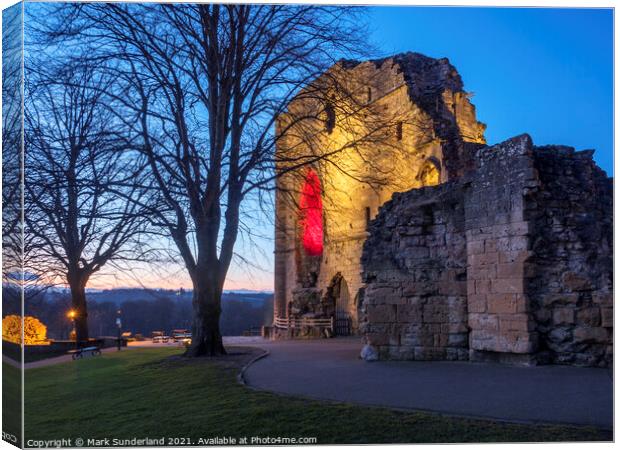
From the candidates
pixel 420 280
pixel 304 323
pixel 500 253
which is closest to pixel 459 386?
pixel 500 253

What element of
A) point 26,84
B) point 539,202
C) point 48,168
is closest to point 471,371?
point 539,202

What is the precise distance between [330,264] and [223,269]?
14.0 meters

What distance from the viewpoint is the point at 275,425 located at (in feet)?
19.5

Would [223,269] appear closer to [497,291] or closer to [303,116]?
[303,116]

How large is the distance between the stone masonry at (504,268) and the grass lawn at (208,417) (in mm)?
3413

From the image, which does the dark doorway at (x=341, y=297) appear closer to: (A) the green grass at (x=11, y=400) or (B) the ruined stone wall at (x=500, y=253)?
(B) the ruined stone wall at (x=500, y=253)

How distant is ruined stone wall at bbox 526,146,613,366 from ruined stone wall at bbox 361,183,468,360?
1307 mm

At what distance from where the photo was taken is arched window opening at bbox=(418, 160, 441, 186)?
19.6m

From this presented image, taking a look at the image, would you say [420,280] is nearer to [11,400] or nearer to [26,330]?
[26,330]

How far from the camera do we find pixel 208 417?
6.23m

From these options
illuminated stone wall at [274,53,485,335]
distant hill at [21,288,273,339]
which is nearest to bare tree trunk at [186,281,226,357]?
distant hill at [21,288,273,339]

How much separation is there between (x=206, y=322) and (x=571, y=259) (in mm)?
6211

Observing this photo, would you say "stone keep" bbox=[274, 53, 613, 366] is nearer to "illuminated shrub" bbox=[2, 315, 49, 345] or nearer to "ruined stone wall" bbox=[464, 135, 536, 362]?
"ruined stone wall" bbox=[464, 135, 536, 362]

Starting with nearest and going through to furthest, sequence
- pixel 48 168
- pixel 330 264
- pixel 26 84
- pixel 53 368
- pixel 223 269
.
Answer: pixel 26 84 < pixel 48 168 < pixel 53 368 < pixel 223 269 < pixel 330 264
